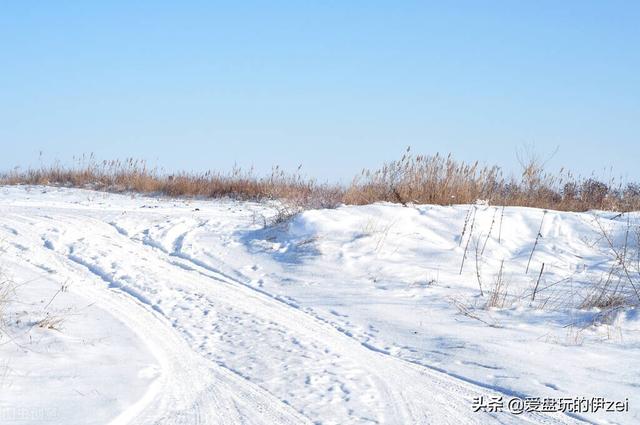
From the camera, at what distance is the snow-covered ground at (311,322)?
3.83 meters

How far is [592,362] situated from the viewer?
186 inches

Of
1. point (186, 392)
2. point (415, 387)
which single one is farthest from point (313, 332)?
point (186, 392)

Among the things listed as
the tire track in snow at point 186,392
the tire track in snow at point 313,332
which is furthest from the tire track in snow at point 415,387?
the tire track in snow at point 186,392

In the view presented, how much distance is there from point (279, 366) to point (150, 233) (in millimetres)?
6492

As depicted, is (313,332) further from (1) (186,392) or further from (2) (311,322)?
(1) (186,392)

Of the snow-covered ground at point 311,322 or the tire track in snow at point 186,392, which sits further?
the snow-covered ground at point 311,322

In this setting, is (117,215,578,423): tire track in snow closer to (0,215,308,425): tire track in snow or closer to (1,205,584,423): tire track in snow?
(1,205,584,423): tire track in snow

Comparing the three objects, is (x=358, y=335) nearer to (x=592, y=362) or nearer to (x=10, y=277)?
(x=592, y=362)

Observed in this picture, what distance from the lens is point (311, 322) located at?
581 cm

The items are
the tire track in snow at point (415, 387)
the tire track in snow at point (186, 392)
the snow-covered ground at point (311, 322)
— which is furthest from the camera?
the snow-covered ground at point (311, 322)

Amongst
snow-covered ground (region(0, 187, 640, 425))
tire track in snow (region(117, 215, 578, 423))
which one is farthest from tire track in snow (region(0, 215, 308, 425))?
tire track in snow (region(117, 215, 578, 423))

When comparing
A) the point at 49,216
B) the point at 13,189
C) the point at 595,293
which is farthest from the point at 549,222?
the point at 13,189

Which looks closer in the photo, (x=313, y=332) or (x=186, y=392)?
(x=186, y=392)

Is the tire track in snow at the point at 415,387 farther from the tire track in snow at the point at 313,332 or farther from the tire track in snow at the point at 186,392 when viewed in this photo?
the tire track in snow at the point at 186,392
